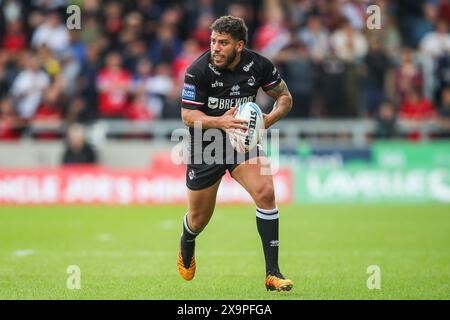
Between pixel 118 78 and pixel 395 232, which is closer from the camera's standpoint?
pixel 395 232

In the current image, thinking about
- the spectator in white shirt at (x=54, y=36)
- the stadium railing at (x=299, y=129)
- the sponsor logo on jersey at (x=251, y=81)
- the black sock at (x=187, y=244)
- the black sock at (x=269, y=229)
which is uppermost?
the spectator in white shirt at (x=54, y=36)

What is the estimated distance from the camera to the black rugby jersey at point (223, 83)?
9484mm

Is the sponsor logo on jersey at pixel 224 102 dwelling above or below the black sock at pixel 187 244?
above

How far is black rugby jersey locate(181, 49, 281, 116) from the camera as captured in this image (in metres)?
9.48

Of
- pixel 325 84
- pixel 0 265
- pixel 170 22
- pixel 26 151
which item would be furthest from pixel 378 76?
pixel 0 265

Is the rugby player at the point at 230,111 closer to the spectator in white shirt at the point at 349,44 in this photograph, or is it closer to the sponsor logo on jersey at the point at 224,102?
the sponsor logo on jersey at the point at 224,102

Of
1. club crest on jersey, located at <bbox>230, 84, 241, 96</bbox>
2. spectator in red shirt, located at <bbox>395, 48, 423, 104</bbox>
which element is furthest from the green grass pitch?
spectator in red shirt, located at <bbox>395, 48, 423, 104</bbox>

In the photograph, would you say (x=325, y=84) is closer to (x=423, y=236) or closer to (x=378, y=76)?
(x=378, y=76)

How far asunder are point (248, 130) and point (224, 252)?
4.24m

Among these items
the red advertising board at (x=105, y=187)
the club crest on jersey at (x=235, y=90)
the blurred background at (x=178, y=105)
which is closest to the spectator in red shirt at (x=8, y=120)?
the blurred background at (x=178, y=105)

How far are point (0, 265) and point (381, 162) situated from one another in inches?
456

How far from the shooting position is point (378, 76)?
21.7 meters

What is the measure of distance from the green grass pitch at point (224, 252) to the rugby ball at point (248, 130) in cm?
144

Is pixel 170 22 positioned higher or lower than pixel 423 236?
higher
